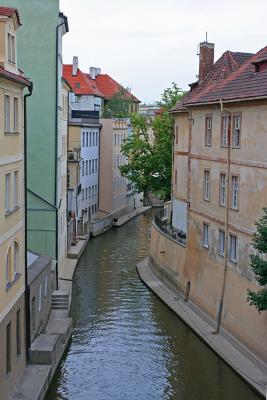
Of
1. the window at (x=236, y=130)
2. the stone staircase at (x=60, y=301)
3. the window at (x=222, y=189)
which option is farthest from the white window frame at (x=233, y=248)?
the stone staircase at (x=60, y=301)

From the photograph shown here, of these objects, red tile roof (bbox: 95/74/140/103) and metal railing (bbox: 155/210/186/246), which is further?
red tile roof (bbox: 95/74/140/103)

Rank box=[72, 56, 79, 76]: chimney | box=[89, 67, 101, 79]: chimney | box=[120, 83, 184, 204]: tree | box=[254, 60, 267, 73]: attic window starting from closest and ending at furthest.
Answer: box=[254, 60, 267, 73]: attic window < box=[120, 83, 184, 204]: tree < box=[72, 56, 79, 76]: chimney < box=[89, 67, 101, 79]: chimney

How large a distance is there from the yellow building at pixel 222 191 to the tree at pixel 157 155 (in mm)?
14241

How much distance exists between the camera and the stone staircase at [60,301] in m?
28.6

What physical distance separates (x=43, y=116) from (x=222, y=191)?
32.0ft

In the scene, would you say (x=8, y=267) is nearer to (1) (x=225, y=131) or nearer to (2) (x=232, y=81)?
(1) (x=225, y=131)

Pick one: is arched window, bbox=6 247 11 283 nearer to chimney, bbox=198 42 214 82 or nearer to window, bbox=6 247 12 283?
window, bbox=6 247 12 283

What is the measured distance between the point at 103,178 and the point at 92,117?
269 inches

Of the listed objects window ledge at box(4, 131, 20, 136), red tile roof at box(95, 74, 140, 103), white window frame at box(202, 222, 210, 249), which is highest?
red tile roof at box(95, 74, 140, 103)

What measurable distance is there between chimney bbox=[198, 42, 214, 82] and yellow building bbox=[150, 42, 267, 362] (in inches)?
2.8

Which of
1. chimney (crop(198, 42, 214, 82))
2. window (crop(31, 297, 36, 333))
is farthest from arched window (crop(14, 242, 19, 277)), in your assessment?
chimney (crop(198, 42, 214, 82))

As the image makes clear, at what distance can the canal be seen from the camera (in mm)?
21312

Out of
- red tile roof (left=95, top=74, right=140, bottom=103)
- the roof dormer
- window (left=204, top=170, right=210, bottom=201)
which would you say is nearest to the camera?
the roof dormer

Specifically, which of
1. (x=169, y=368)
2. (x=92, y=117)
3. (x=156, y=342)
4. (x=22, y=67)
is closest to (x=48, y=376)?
(x=169, y=368)
